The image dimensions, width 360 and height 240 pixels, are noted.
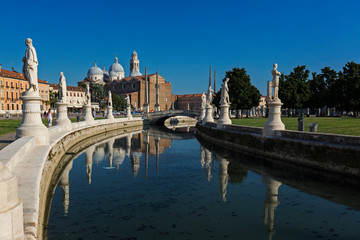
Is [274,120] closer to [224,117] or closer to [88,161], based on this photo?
[224,117]

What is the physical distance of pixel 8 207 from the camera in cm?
290

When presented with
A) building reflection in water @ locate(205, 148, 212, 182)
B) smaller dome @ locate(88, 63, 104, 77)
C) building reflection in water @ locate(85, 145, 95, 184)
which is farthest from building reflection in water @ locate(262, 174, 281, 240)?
smaller dome @ locate(88, 63, 104, 77)

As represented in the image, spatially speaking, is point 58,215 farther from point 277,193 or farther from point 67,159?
point 67,159

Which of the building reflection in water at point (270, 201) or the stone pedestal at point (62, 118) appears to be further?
the stone pedestal at point (62, 118)

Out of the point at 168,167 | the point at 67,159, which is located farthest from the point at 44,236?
the point at 67,159

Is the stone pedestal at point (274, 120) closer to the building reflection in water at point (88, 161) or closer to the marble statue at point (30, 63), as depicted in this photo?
the building reflection in water at point (88, 161)

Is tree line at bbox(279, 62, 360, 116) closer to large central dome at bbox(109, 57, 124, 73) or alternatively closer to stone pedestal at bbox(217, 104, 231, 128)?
stone pedestal at bbox(217, 104, 231, 128)

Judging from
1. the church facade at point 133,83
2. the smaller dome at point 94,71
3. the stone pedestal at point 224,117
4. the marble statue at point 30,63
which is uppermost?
the smaller dome at point 94,71

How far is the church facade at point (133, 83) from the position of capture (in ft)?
373

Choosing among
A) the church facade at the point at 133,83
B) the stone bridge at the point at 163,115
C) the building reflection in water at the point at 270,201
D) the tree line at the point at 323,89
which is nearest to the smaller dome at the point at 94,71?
the church facade at the point at 133,83

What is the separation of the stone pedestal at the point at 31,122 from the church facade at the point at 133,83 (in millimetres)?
89122

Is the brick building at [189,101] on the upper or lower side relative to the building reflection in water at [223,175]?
upper

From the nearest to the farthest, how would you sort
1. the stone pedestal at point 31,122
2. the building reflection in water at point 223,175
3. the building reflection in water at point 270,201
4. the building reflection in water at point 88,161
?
1. the building reflection in water at point 270,201
2. the building reflection in water at point 223,175
3. the stone pedestal at point 31,122
4. the building reflection in water at point 88,161

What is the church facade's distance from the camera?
373 ft
